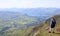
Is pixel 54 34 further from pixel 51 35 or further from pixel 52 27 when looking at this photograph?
pixel 52 27

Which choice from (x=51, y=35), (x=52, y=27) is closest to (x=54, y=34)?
(x=51, y=35)

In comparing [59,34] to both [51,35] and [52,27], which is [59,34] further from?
[52,27]

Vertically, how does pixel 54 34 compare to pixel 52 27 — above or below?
below

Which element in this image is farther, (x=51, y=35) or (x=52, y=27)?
(x=51, y=35)

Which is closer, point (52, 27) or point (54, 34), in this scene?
point (52, 27)

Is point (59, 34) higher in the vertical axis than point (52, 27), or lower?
lower

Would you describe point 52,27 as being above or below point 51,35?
above

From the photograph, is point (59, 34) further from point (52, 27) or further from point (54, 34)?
point (52, 27)
